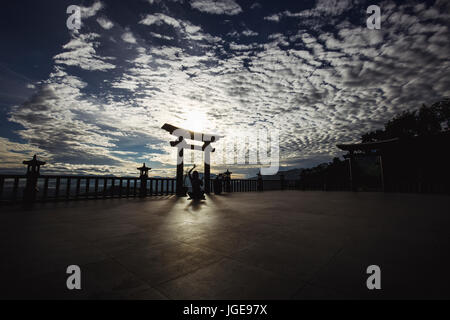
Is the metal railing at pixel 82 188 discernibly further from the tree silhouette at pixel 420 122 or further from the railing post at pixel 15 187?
the tree silhouette at pixel 420 122

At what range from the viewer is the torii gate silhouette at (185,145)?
32.5 ft

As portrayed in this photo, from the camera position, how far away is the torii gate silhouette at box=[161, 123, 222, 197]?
32.5 feet

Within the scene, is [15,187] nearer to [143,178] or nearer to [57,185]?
[57,185]

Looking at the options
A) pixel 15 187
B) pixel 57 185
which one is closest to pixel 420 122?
pixel 57 185

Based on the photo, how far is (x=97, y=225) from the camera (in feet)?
10.5

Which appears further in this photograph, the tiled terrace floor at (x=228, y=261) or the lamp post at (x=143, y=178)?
the lamp post at (x=143, y=178)

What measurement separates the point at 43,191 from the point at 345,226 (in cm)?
945

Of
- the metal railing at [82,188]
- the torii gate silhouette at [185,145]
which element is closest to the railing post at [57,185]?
the metal railing at [82,188]

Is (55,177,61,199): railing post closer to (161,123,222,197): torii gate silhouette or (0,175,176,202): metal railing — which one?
(0,175,176,202): metal railing

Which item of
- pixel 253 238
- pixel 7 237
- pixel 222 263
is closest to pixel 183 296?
pixel 222 263

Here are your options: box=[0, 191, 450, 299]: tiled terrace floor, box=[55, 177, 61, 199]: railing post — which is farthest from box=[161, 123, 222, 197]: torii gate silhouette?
box=[0, 191, 450, 299]: tiled terrace floor

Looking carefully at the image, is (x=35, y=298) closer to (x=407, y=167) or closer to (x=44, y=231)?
(x=44, y=231)

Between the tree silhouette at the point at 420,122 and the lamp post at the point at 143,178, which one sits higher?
the tree silhouette at the point at 420,122

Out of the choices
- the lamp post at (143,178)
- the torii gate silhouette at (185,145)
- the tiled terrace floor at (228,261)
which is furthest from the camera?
the torii gate silhouette at (185,145)
